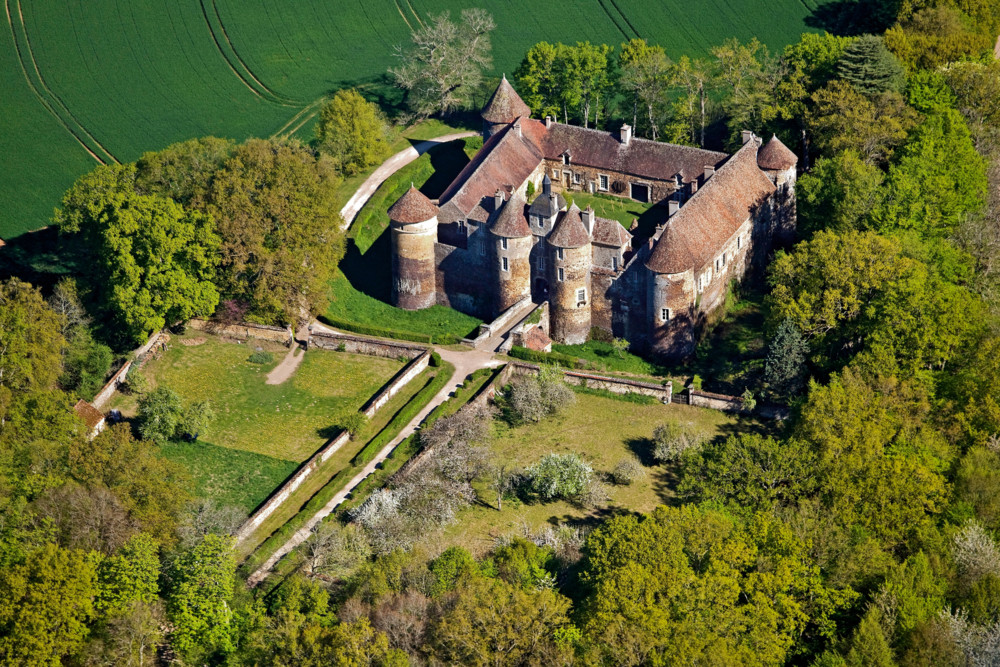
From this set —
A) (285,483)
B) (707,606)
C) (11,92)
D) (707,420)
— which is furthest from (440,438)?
(11,92)

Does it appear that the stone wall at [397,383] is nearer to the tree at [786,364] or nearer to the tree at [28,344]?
the tree at [28,344]

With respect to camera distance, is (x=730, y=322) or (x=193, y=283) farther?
(x=730, y=322)

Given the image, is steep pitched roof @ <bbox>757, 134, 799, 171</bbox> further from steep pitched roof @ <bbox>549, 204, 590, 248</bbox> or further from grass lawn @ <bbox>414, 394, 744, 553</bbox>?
grass lawn @ <bbox>414, 394, 744, 553</bbox>

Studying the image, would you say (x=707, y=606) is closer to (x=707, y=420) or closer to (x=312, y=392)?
(x=707, y=420)

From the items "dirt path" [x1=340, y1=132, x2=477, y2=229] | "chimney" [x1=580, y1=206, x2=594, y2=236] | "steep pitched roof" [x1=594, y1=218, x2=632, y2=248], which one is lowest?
"dirt path" [x1=340, y1=132, x2=477, y2=229]

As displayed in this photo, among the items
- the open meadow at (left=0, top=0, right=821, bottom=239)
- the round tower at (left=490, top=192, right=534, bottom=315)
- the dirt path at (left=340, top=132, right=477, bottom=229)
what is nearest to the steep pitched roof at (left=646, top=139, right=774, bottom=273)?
the round tower at (left=490, top=192, right=534, bottom=315)

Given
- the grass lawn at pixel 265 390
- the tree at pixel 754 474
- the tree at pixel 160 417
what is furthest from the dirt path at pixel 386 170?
the tree at pixel 754 474

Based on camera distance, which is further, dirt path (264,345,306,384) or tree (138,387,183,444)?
dirt path (264,345,306,384)
